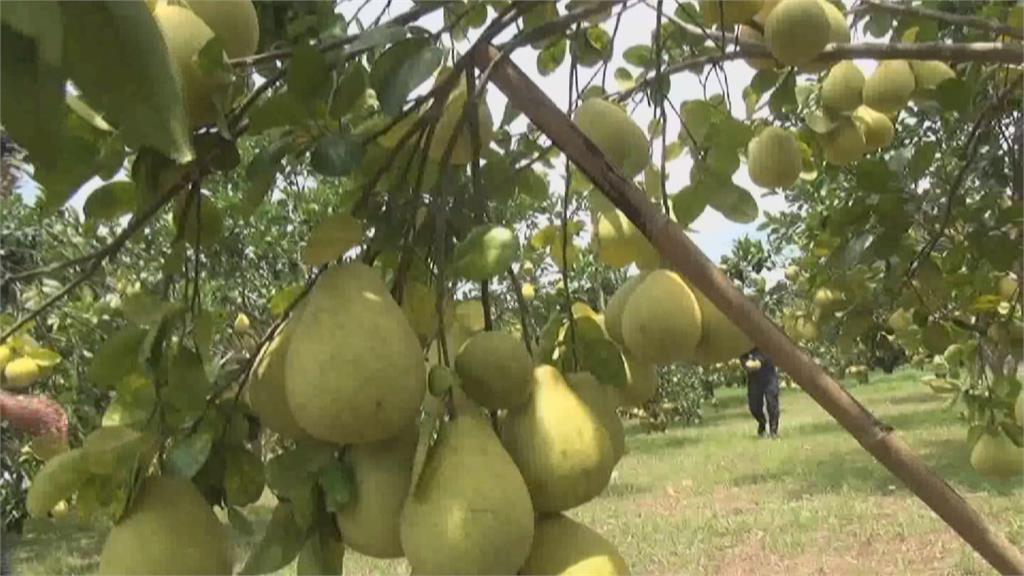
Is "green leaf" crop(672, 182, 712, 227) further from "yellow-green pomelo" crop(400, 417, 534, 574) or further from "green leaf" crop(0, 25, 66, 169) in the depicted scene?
"green leaf" crop(0, 25, 66, 169)

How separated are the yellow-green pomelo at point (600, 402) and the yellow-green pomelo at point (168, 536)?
241 millimetres

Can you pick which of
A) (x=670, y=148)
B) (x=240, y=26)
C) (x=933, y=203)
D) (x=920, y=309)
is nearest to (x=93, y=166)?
(x=240, y=26)

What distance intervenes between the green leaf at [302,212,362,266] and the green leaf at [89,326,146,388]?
0.42 feet

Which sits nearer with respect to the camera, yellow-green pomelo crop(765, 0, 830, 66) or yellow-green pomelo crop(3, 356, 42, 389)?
yellow-green pomelo crop(765, 0, 830, 66)

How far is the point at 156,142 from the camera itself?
1.54 feet

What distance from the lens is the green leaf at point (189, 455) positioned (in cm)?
67

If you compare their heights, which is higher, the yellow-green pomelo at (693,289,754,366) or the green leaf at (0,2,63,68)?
the green leaf at (0,2,63,68)

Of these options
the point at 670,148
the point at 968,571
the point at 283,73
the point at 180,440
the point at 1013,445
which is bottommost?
the point at 968,571

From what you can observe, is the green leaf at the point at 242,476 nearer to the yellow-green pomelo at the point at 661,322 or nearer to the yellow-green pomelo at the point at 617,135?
the yellow-green pomelo at the point at 661,322

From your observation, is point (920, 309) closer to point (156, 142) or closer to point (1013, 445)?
point (1013, 445)

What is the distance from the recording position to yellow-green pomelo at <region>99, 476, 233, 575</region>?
0.64m

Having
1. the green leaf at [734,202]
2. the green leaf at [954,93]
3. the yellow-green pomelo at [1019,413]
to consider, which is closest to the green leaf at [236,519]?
the green leaf at [734,202]

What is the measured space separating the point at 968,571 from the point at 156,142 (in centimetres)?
357

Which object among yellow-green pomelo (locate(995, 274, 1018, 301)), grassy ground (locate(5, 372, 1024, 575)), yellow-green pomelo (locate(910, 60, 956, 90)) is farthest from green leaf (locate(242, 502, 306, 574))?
yellow-green pomelo (locate(995, 274, 1018, 301))
